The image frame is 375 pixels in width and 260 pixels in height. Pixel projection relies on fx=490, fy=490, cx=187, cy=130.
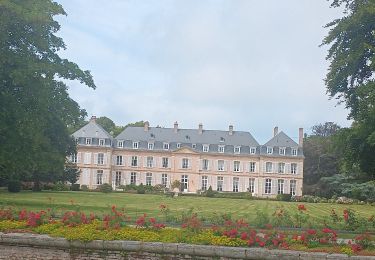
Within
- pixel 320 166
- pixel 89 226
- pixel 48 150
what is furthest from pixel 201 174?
pixel 89 226

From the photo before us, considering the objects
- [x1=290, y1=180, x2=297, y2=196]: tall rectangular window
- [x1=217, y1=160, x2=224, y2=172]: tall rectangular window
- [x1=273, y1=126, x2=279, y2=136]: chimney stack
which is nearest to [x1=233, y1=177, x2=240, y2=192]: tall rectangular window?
[x1=217, y1=160, x2=224, y2=172]: tall rectangular window

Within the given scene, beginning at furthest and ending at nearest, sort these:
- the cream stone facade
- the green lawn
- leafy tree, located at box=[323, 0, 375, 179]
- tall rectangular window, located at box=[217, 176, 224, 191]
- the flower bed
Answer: tall rectangular window, located at box=[217, 176, 224, 191], the cream stone facade, the green lawn, leafy tree, located at box=[323, 0, 375, 179], the flower bed

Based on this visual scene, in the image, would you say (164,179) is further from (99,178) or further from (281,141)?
(281,141)

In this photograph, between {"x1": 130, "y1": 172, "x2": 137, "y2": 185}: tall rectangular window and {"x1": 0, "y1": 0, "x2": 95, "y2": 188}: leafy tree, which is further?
{"x1": 130, "y1": 172, "x2": 137, "y2": 185}: tall rectangular window

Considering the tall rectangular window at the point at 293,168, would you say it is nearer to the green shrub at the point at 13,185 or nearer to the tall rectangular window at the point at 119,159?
the tall rectangular window at the point at 119,159

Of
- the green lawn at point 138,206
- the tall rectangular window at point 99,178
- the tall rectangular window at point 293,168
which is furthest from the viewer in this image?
the tall rectangular window at point 99,178

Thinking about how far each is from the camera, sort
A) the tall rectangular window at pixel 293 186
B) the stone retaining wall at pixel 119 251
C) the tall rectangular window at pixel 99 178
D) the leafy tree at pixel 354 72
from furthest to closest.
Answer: the tall rectangular window at pixel 99 178, the tall rectangular window at pixel 293 186, the leafy tree at pixel 354 72, the stone retaining wall at pixel 119 251

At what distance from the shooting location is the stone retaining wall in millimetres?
9203

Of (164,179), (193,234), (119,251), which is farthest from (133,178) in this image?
(119,251)

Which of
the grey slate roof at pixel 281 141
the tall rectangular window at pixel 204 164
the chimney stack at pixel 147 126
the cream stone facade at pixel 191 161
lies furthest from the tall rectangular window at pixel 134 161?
the grey slate roof at pixel 281 141

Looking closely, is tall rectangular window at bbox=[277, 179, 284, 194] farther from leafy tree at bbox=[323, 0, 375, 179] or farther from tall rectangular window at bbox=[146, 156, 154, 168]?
leafy tree at bbox=[323, 0, 375, 179]

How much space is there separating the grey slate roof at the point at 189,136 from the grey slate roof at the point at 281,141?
2.20m

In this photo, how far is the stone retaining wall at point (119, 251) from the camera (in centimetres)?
920

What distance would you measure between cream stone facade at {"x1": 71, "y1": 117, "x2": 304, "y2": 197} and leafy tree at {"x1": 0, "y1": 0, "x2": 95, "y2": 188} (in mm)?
49375
